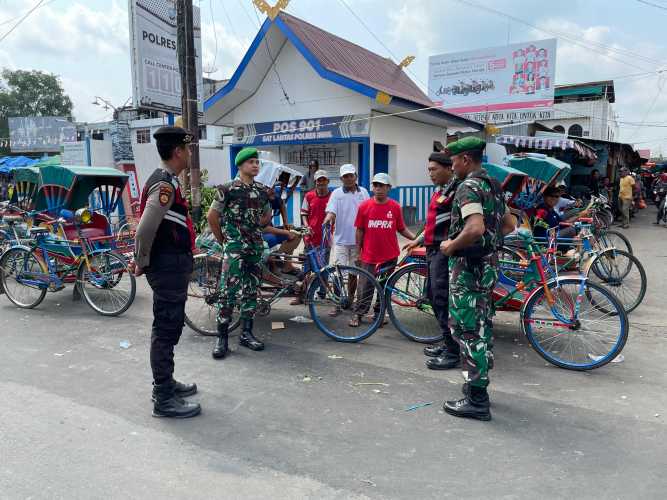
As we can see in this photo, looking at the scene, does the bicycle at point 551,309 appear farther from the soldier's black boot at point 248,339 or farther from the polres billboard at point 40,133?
the polres billboard at point 40,133

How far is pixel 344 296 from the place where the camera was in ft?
16.4

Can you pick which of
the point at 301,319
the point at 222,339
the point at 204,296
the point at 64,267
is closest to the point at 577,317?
the point at 301,319

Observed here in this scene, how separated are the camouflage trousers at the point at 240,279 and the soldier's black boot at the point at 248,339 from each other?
0.33 ft

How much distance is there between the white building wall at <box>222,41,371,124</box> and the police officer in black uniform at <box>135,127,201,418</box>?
9.37m

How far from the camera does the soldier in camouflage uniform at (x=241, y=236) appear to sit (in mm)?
4559

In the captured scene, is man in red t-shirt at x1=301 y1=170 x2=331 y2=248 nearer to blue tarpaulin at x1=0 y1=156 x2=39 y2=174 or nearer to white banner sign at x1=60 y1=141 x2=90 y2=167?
white banner sign at x1=60 y1=141 x2=90 y2=167

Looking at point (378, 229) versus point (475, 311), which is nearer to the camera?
point (475, 311)

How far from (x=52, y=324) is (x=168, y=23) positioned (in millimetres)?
6526

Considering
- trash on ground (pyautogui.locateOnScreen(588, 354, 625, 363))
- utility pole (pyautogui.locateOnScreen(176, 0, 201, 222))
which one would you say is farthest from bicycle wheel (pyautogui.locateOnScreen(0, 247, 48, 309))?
trash on ground (pyautogui.locateOnScreen(588, 354, 625, 363))

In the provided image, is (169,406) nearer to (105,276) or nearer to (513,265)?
(105,276)

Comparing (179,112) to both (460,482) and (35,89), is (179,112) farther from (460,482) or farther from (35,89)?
(35,89)

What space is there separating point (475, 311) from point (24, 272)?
5.65 m

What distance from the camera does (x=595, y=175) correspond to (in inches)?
634

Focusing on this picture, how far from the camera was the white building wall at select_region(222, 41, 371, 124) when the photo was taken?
1245 cm
